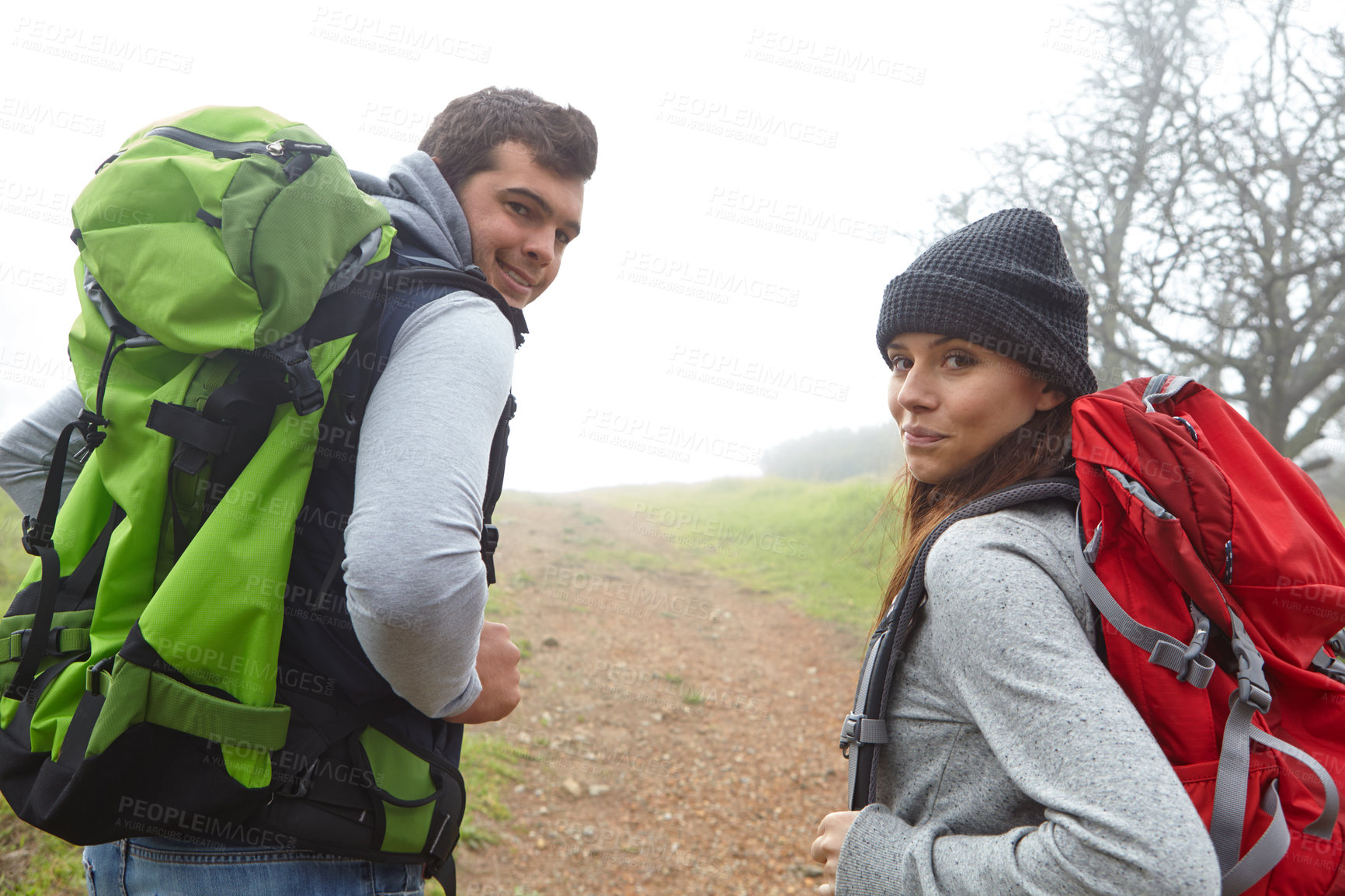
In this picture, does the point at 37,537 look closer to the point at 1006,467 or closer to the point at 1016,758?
the point at 1016,758

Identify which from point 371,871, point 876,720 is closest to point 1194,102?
point 876,720

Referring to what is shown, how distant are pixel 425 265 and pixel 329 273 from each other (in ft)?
0.76

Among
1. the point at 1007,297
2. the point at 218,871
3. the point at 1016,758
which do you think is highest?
the point at 1007,297

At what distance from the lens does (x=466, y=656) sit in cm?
147

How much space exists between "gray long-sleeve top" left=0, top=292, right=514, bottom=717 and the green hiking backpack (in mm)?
138

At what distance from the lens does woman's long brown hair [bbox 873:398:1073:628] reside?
1.76m

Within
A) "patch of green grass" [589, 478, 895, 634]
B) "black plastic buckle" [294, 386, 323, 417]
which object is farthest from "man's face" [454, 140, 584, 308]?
"patch of green grass" [589, 478, 895, 634]

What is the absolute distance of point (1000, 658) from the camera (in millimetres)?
1264

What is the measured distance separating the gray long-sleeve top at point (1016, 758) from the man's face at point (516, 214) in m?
1.57

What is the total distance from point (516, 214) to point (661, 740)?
5.45 m

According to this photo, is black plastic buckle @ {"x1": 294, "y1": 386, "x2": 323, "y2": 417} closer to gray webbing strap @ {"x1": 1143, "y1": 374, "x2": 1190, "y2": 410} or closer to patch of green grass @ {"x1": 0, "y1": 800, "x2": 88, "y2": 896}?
gray webbing strap @ {"x1": 1143, "y1": 374, "x2": 1190, "y2": 410}

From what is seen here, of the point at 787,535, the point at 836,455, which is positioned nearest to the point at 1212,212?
the point at 787,535

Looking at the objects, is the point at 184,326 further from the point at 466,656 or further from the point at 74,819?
the point at 74,819

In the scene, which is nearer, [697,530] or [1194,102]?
[1194,102]
